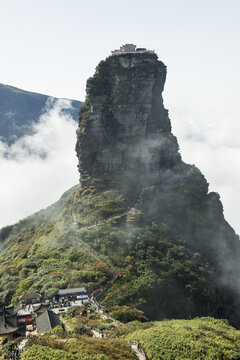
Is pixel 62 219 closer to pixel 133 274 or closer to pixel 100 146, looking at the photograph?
pixel 100 146

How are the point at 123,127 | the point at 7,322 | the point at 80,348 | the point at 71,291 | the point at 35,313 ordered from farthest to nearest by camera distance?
1. the point at 123,127
2. the point at 71,291
3. the point at 35,313
4. the point at 7,322
5. the point at 80,348

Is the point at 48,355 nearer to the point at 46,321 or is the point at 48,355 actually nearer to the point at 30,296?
the point at 46,321

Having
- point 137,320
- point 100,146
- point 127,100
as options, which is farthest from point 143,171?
point 137,320

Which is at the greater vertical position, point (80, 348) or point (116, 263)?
point (116, 263)

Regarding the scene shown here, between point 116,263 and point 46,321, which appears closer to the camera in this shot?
point 46,321

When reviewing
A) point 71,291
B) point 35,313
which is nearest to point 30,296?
point 71,291

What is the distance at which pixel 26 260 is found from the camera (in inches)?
3620

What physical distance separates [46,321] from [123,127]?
2934 inches

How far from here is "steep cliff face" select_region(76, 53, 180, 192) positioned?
112 metres

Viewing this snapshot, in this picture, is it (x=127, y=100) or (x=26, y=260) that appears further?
(x=127, y=100)

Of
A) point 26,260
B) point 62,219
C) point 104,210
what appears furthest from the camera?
point 62,219

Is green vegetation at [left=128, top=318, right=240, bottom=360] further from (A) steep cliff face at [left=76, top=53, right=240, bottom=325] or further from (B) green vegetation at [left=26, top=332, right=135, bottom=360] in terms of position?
(A) steep cliff face at [left=76, top=53, right=240, bottom=325]

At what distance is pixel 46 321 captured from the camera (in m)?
51.3

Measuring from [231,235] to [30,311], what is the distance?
245ft
